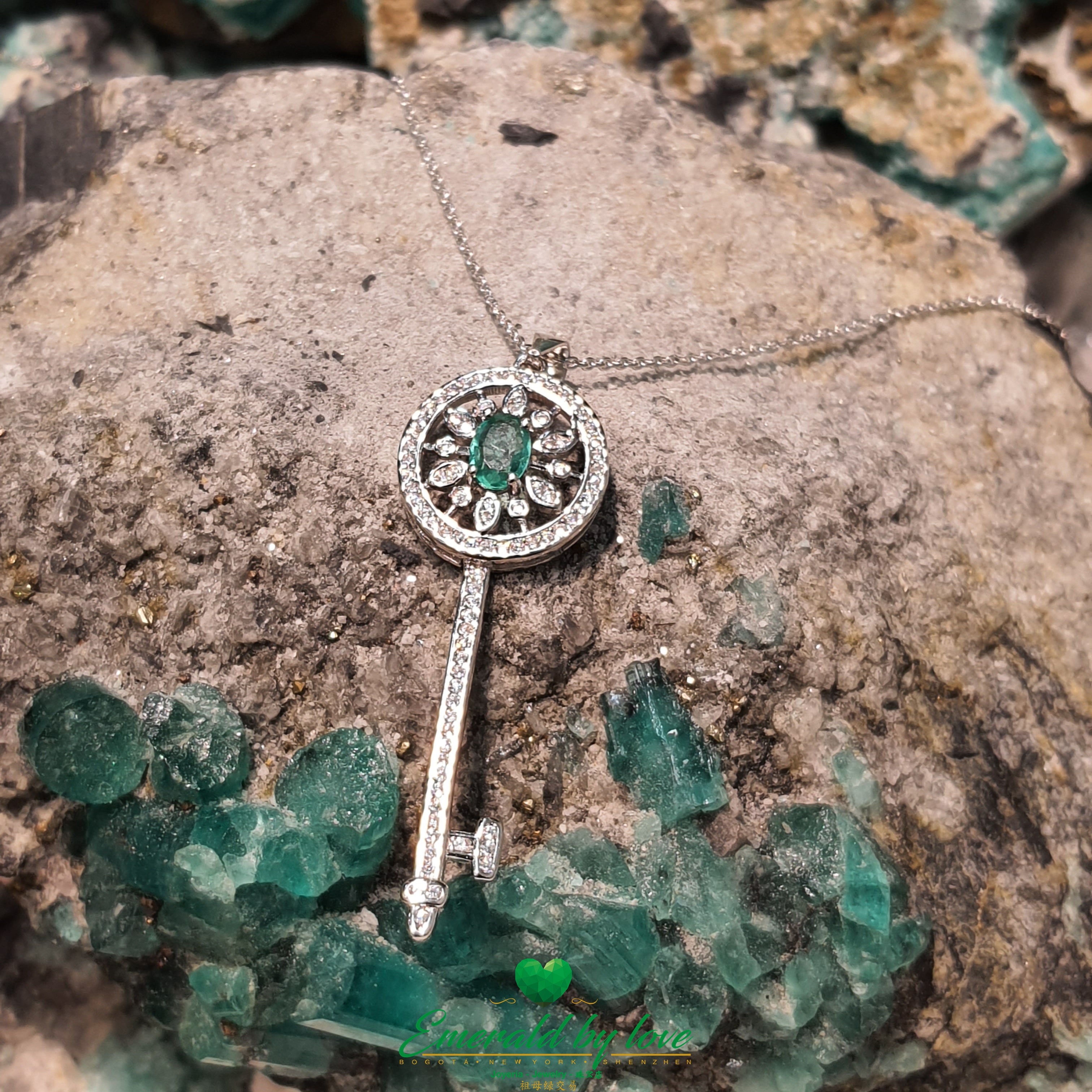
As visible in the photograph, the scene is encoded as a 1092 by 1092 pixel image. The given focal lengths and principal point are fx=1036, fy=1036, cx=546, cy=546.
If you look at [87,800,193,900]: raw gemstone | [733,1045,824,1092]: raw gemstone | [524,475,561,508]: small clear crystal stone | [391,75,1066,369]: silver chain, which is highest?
[391,75,1066,369]: silver chain

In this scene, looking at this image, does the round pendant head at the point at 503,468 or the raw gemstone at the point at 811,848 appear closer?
the raw gemstone at the point at 811,848

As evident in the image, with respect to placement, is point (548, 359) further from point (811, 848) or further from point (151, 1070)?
point (151, 1070)

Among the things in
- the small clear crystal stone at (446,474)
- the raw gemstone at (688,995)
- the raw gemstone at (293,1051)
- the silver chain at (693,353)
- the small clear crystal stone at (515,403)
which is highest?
the silver chain at (693,353)

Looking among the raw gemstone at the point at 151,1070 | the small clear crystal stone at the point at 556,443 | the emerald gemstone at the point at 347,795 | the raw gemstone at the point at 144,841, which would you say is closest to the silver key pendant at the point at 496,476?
the small clear crystal stone at the point at 556,443

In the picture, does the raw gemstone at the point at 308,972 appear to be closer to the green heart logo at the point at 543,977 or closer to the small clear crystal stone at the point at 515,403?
the green heart logo at the point at 543,977

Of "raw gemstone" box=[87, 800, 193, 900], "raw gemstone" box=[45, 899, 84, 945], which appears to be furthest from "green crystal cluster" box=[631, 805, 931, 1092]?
"raw gemstone" box=[45, 899, 84, 945]

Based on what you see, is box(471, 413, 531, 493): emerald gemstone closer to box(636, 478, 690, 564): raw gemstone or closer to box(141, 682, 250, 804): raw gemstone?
box(636, 478, 690, 564): raw gemstone
